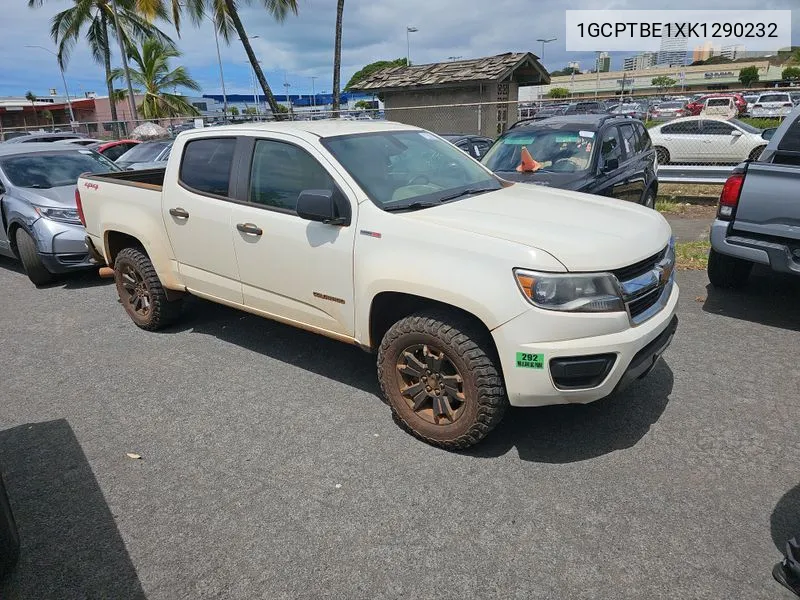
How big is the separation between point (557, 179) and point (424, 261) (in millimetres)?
4139

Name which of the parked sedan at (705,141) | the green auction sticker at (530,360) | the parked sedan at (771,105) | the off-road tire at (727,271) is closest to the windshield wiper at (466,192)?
the green auction sticker at (530,360)

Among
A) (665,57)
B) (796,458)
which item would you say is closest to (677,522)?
(796,458)

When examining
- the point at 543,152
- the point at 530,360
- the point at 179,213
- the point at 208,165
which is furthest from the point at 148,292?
the point at 543,152

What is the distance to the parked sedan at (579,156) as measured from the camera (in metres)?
6.84

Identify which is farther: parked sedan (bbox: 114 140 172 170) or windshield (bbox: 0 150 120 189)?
parked sedan (bbox: 114 140 172 170)

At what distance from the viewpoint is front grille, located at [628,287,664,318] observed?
3070 millimetres

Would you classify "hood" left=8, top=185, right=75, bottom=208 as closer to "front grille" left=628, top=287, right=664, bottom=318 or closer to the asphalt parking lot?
the asphalt parking lot

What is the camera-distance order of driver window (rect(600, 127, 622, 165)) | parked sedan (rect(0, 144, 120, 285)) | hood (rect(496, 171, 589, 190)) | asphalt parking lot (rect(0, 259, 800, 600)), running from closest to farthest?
1. asphalt parking lot (rect(0, 259, 800, 600))
2. hood (rect(496, 171, 589, 190))
3. parked sedan (rect(0, 144, 120, 285))
4. driver window (rect(600, 127, 622, 165))

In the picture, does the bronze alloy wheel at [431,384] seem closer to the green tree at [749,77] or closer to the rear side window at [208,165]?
the rear side window at [208,165]

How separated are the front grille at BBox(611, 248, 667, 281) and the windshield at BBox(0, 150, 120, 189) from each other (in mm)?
7307

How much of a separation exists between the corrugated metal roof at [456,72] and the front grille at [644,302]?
15.4m

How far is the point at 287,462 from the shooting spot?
328 centimetres

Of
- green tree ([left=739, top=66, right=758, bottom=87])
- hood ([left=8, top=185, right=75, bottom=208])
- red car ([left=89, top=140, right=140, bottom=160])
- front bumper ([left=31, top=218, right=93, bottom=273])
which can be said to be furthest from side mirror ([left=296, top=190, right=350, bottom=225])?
green tree ([left=739, top=66, right=758, bottom=87])

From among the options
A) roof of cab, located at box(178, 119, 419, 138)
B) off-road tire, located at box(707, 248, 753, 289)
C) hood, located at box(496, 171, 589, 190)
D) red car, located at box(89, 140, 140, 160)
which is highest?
roof of cab, located at box(178, 119, 419, 138)
